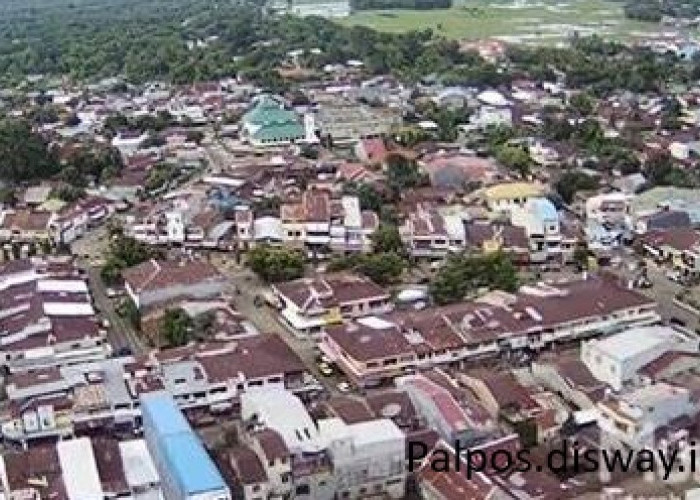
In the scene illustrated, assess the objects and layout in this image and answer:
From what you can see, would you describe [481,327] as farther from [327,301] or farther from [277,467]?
[277,467]

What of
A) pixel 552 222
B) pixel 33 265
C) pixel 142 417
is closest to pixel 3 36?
pixel 33 265

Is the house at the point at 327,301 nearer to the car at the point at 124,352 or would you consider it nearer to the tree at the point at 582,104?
the car at the point at 124,352

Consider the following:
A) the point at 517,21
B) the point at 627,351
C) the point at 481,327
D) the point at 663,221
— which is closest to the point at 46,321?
the point at 481,327

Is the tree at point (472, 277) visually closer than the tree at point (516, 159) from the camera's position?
Yes

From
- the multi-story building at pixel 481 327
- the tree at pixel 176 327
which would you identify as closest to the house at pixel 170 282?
the tree at pixel 176 327

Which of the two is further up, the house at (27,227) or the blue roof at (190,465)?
the blue roof at (190,465)

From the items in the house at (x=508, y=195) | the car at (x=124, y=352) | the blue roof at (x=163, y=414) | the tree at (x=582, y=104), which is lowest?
the tree at (x=582, y=104)
